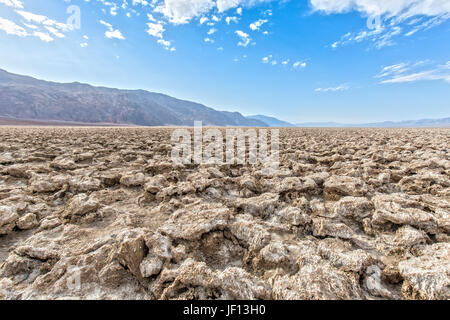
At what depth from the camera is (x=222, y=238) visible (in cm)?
172

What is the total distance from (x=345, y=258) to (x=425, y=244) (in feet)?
2.22

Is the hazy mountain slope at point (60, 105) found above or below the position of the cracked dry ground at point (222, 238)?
above

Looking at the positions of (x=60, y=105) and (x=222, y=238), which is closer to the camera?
(x=222, y=238)

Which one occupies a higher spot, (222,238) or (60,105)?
(60,105)

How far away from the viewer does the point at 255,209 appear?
2.21 m

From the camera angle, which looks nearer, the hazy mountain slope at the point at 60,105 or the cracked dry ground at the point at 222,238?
the cracked dry ground at the point at 222,238

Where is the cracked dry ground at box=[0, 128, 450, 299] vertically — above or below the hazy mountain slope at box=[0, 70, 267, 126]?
below

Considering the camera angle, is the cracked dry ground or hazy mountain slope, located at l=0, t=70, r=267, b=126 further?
hazy mountain slope, located at l=0, t=70, r=267, b=126

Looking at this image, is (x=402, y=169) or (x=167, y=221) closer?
(x=167, y=221)

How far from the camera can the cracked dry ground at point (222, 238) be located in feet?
3.97

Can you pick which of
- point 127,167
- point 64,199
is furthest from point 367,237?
point 127,167

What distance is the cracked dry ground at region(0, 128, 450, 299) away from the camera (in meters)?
1.21
